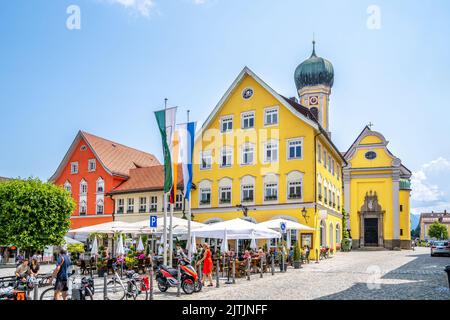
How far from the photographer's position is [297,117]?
38.0m

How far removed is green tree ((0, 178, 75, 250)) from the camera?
111 feet

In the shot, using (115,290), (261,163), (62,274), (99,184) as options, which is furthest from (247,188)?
(62,274)

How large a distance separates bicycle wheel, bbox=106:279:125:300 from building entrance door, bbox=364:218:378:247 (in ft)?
161

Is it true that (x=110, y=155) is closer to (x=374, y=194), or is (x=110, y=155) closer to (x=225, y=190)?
(x=225, y=190)

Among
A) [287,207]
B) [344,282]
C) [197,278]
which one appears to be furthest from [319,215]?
[197,278]

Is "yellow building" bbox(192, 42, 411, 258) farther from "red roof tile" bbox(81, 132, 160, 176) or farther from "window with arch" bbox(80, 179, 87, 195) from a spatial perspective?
"window with arch" bbox(80, 179, 87, 195)

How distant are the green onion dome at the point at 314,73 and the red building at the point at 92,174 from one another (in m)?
28.1

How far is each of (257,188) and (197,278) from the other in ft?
71.4

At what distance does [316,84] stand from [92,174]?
1343 inches

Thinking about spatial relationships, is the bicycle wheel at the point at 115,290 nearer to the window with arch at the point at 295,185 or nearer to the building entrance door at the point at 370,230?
the window with arch at the point at 295,185

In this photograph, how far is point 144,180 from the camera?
158 feet

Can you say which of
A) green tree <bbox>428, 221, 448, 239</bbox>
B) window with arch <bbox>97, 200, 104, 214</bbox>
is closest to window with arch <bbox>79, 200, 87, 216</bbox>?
window with arch <bbox>97, 200, 104, 214</bbox>
